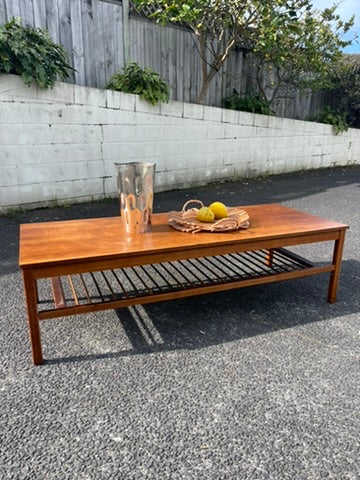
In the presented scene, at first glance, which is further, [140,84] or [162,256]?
[140,84]

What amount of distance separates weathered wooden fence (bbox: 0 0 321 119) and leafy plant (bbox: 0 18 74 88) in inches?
20.2

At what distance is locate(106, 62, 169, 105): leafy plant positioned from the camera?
15.1 ft

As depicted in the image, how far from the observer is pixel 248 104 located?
20.2ft

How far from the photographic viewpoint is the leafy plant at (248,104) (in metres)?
6.18

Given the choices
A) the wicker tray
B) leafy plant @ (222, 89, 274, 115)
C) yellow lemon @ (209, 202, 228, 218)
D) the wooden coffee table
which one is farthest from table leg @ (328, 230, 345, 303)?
leafy plant @ (222, 89, 274, 115)

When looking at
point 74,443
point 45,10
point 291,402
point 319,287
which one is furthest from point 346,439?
point 45,10

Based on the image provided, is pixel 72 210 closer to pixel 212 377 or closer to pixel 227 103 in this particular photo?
pixel 212 377

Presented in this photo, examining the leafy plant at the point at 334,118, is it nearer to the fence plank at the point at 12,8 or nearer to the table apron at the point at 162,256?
the fence plank at the point at 12,8

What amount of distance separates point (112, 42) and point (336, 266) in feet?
14.3

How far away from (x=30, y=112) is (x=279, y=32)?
12.1ft

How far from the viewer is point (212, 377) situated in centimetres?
→ 160

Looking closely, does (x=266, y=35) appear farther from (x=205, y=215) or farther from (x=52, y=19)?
(x=205, y=215)

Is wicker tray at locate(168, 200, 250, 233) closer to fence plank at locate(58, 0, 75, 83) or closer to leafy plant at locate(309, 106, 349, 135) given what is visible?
fence plank at locate(58, 0, 75, 83)

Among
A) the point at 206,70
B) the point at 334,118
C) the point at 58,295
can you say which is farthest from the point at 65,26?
the point at 334,118
